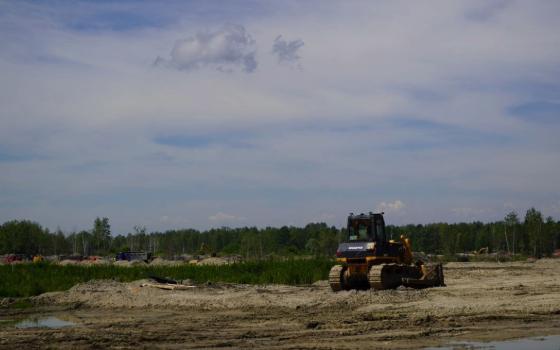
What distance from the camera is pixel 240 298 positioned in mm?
25156

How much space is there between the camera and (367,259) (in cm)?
2639

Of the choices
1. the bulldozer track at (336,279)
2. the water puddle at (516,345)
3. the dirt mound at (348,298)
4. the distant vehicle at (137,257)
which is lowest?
the water puddle at (516,345)

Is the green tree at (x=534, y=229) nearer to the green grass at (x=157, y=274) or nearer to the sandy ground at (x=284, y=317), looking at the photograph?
the green grass at (x=157, y=274)

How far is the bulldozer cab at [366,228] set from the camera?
2650 cm

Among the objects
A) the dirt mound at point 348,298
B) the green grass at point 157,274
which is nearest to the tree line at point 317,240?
the green grass at point 157,274

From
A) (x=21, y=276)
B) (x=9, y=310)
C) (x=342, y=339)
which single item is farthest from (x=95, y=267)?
(x=342, y=339)

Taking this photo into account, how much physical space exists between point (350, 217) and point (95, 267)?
65.3 feet

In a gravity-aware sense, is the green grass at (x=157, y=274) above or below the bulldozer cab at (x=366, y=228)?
below

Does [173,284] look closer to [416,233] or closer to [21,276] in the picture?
[21,276]

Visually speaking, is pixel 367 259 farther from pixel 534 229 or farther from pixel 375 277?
pixel 534 229

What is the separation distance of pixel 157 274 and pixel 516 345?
26.1 m

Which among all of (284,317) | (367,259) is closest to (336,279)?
(367,259)

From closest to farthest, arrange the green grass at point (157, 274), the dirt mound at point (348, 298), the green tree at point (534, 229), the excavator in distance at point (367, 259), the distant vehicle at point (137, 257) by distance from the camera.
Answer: the dirt mound at point (348, 298) < the excavator in distance at point (367, 259) < the green grass at point (157, 274) < the distant vehicle at point (137, 257) < the green tree at point (534, 229)

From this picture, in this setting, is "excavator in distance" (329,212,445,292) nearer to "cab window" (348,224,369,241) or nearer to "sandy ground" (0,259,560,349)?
"cab window" (348,224,369,241)
